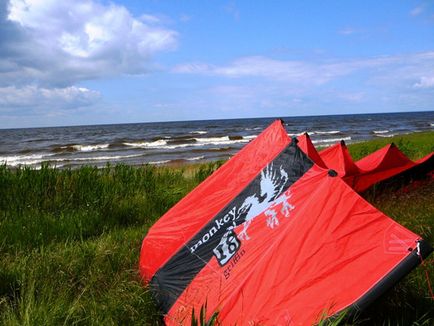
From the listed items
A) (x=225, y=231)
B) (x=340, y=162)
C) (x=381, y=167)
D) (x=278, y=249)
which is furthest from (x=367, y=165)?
(x=278, y=249)

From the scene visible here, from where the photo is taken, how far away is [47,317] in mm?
2734

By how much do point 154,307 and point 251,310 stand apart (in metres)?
1.08

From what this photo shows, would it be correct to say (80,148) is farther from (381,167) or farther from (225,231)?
(225,231)

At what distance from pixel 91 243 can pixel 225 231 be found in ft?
6.80

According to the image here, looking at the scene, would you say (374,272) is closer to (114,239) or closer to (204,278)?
(204,278)

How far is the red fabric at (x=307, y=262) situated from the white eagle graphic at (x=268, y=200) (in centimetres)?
5

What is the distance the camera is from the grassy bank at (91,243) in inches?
125

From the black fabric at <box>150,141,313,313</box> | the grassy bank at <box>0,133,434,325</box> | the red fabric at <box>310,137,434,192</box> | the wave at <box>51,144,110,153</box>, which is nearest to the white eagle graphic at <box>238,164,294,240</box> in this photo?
the black fabric at <box>150,141,313,313</box>

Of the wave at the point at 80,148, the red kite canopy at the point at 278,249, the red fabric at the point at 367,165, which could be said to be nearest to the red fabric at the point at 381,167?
the red fabric at the point at 367,165

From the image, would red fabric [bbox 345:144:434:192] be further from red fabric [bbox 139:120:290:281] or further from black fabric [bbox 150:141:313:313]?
black fabric [bbox 150:141:313:313]

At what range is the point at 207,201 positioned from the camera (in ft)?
13.4

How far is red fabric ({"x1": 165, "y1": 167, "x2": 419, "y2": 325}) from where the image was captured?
272 cm

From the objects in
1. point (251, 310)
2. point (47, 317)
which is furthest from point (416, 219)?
point (47, 317)

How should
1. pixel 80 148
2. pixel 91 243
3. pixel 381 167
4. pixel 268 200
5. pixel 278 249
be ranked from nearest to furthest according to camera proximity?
pixel 278 249 → pixel 268 200 → pixel 91 243 → pixel 381 167 → pixel 80 148
